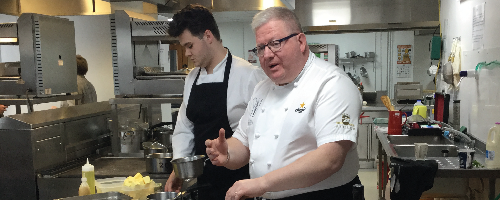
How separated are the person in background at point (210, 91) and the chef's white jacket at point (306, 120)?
515 millimetres

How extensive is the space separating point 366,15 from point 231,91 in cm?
435

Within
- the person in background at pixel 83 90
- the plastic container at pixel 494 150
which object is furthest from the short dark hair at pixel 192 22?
the person in background at pixel 83 90

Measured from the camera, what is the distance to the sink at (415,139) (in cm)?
330

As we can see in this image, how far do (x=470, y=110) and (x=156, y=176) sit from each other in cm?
229

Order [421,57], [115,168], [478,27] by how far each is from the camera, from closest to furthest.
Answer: [115,168], [478,27], [421,57]

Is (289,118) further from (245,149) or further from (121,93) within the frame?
(121,93)

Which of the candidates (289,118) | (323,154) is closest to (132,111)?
(289,118)

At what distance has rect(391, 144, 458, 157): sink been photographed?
292cm

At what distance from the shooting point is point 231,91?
2.32 metres

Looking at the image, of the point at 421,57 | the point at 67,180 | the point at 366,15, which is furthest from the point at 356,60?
the point at 67,180

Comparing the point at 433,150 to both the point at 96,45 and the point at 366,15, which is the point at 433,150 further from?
the point at 96,45

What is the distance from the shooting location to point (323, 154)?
1.44 metres

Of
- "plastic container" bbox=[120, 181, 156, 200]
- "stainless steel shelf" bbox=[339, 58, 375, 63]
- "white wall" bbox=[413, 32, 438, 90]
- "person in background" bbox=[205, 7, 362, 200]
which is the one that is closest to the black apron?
"plastic container" bbox=[120, 181, 156, 200]

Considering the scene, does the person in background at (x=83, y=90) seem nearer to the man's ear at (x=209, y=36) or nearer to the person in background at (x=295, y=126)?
the man's ear at (x=209, y=36)
